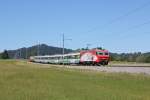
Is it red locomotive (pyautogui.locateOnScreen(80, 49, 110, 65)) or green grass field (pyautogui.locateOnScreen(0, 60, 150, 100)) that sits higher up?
red locomotive (pyautogui.locateOnScreen(80, 49, 110, 65))

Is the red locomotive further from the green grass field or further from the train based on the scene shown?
the green grass field

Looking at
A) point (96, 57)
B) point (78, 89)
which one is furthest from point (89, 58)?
point (78, 89)

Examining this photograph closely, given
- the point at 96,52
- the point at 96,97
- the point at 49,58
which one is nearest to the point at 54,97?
the point at 96,97

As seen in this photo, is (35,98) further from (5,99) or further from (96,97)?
(96,97)

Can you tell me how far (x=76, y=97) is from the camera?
63.4ft

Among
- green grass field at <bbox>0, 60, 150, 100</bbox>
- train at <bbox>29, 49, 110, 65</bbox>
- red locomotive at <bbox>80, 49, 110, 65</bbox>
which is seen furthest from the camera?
train at <bbox>29, 49, 110, 65</bbox>

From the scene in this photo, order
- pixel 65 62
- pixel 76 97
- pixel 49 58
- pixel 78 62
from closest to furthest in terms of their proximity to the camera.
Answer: pixel 76 97 < pixel 78 62 < pixel 65 62 < pixel 49 58

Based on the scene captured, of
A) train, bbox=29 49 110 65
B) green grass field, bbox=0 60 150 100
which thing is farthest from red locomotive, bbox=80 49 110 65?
green grass field, bbox=0 60 150 100

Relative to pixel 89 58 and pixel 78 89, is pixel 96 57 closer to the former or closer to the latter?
pixel 89 58

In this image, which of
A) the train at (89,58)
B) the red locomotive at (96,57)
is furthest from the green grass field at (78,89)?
the train at (89,58)

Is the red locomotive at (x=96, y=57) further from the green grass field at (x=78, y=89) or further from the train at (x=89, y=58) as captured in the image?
the green grass field at (x=78, y=89)

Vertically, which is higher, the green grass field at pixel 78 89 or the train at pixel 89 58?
the train at pixel 89 58

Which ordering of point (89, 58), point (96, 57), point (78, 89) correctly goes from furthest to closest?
point (89, 58)
point (96, 57)
point (78, 89)

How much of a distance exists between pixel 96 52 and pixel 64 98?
6472 cm
